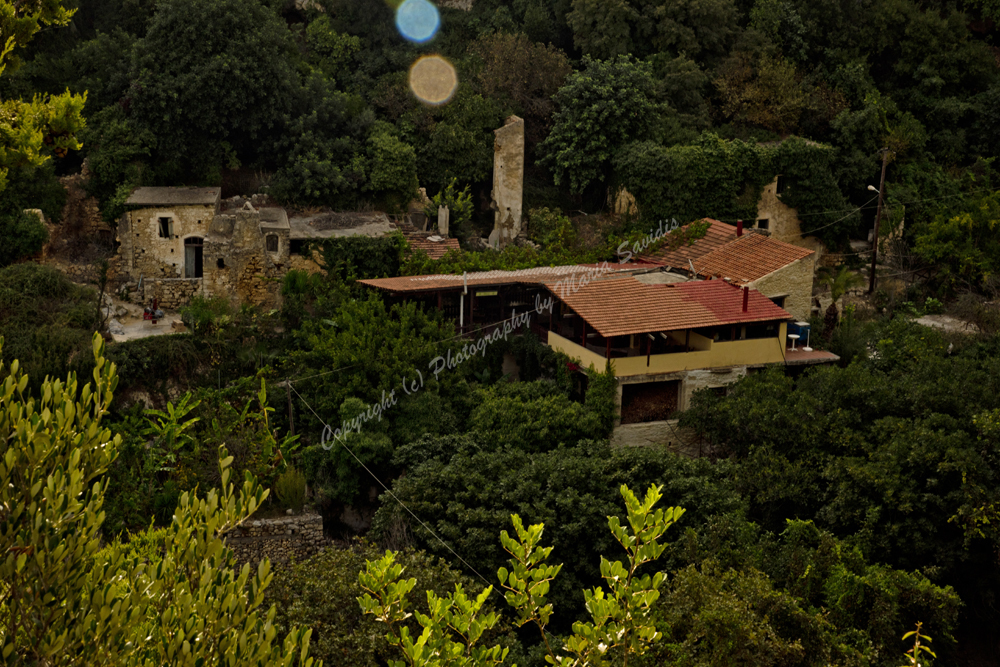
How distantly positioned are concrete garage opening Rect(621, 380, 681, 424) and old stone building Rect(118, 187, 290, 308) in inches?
352

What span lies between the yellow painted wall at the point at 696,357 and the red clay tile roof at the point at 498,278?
1493 millimetres

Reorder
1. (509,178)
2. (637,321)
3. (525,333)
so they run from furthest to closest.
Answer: (509,178) < (525,333) < (637,321)

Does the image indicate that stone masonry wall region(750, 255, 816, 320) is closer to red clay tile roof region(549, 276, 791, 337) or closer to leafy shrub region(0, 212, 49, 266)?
red clay tile roof region(549, 276, 791, 337)

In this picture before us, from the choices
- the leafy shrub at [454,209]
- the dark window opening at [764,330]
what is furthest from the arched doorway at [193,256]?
the dark window opening at [764,330]

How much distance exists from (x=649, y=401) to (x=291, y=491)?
8.12 m

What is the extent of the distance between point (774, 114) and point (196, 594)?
27.4 m

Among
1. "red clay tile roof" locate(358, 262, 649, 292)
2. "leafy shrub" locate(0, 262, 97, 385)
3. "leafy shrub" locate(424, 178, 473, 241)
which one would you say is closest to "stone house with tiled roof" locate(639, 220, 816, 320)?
"red clay tile roof" locate(358, 262, 649, 292)

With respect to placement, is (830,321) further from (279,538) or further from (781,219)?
(279,538)

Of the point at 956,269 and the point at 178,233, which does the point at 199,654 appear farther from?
the point at 956,269

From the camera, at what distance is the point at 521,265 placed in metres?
24.9

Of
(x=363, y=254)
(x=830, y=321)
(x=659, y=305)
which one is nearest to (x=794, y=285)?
(x=830, y=321)

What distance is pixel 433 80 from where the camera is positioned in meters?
30.2

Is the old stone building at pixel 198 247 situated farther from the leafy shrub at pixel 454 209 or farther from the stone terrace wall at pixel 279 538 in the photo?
the stone terrace wall at pixel 279 538

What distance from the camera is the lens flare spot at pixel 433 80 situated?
29.8 meters
